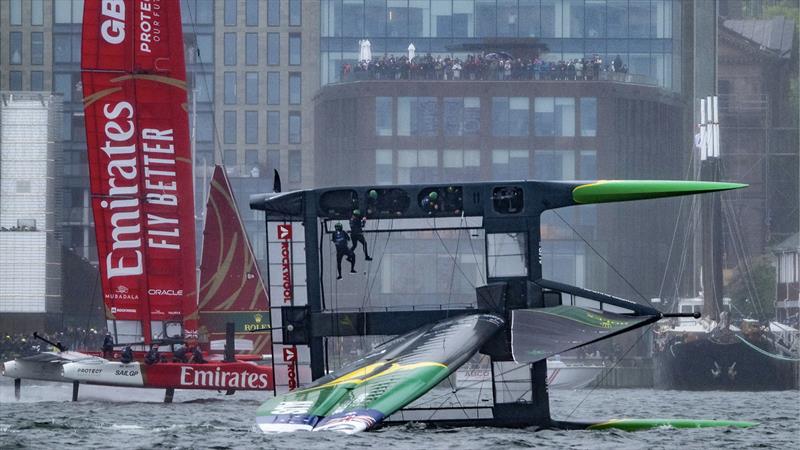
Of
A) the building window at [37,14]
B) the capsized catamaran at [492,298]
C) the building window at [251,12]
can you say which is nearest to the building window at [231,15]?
the building window at [251,12]

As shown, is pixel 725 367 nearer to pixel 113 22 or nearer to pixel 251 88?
pixel 113 22

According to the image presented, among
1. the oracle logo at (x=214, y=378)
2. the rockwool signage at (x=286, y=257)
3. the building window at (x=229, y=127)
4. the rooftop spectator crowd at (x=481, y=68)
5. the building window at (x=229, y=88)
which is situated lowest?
the oracle logo at (x=214, y=378)

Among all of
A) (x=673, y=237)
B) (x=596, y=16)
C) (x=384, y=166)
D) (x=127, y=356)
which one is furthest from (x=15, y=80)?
(x=127, y=356)

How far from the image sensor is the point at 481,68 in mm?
94125

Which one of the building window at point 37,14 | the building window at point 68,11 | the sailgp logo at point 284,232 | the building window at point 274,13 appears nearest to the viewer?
the sailgp logo at point 284,232

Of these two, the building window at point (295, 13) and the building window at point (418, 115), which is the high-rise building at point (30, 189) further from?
the building window at point (295, 13)

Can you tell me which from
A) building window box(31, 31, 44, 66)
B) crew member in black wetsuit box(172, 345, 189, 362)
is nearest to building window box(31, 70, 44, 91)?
building window box(31, 31, 44, 66)

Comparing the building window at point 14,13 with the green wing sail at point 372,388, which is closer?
the green wing sail at point 372,388

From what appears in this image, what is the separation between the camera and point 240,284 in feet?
167

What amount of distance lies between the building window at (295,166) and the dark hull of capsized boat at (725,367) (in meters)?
56.7

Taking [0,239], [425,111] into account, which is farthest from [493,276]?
[0,239]

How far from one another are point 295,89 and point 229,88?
206 inches

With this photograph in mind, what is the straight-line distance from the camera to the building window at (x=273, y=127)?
122625mm

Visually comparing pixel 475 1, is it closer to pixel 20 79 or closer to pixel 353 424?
pixel 20 79
